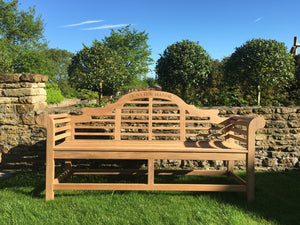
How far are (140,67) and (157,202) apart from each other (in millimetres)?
24907

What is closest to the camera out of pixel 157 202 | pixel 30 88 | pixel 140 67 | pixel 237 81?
pixel 157 202

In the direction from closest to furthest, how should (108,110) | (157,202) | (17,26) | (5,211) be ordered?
(5,211) → (157,202) → (108,110) → (17,26)

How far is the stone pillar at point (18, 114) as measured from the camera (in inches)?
149

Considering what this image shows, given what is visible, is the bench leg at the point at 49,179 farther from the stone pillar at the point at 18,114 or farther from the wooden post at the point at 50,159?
the stone pillar at the point at 18,114

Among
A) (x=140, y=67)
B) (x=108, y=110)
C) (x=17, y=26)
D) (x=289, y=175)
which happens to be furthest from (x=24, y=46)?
(x=289, y=175)

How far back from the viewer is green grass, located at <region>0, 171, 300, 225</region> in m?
2.14

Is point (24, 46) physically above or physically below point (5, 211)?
above

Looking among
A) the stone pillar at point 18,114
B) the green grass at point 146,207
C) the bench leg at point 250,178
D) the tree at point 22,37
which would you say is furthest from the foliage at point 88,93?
the tree at point 22,37

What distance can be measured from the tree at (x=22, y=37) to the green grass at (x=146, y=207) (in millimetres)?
20825

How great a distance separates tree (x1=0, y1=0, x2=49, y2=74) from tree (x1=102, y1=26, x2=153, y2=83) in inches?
288

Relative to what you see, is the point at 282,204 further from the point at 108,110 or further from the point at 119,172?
the point at 108,110

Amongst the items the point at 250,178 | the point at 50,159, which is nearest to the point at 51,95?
the point at 50,159

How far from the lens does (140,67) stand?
2662 centimetres

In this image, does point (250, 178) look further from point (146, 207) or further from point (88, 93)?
point (88, 93)
